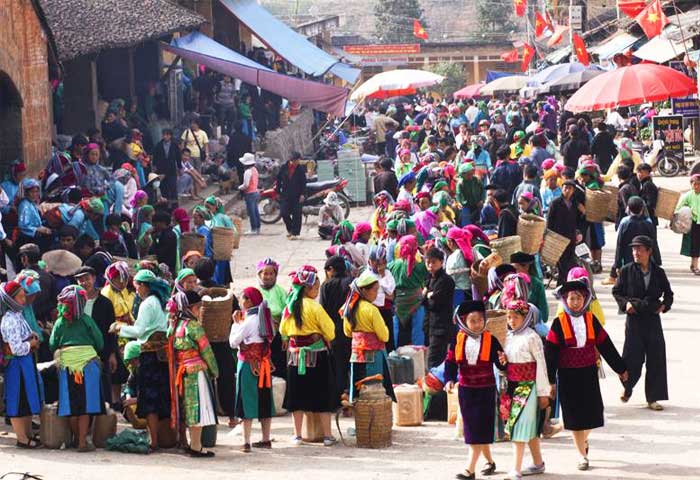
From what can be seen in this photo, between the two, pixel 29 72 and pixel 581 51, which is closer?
pixel 29 72

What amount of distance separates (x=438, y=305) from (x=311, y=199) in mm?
13347

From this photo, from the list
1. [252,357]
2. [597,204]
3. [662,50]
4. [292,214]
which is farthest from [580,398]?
[662,50]

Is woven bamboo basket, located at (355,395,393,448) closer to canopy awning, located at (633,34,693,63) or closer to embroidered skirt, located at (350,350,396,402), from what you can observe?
embroidered skirt, located at (350,350,396,402)

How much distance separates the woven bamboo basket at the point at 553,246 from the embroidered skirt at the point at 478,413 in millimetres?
6522

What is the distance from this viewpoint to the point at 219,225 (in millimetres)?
16344

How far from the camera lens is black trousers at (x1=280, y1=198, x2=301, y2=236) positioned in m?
23.1

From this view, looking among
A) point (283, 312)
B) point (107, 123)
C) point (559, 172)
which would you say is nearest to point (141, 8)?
point (107, 123)

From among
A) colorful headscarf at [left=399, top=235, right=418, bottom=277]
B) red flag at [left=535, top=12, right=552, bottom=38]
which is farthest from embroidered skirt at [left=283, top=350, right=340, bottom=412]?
red flag at [left=535, top=12, right=552, bottom=38]

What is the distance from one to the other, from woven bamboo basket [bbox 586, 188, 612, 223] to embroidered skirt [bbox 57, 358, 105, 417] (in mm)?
8829

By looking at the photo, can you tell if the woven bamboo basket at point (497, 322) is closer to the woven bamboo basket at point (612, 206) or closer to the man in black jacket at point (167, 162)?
the woven bamboo basket at point (612, 206)

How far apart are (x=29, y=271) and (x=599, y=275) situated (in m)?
9.70

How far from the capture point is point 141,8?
25.6 m

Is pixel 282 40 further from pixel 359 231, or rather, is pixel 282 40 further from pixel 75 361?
pixel 75 361

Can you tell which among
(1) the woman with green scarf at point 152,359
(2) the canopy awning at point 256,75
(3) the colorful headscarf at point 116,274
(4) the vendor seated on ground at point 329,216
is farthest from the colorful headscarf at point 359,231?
(2) the canopy awning at point 256,75
